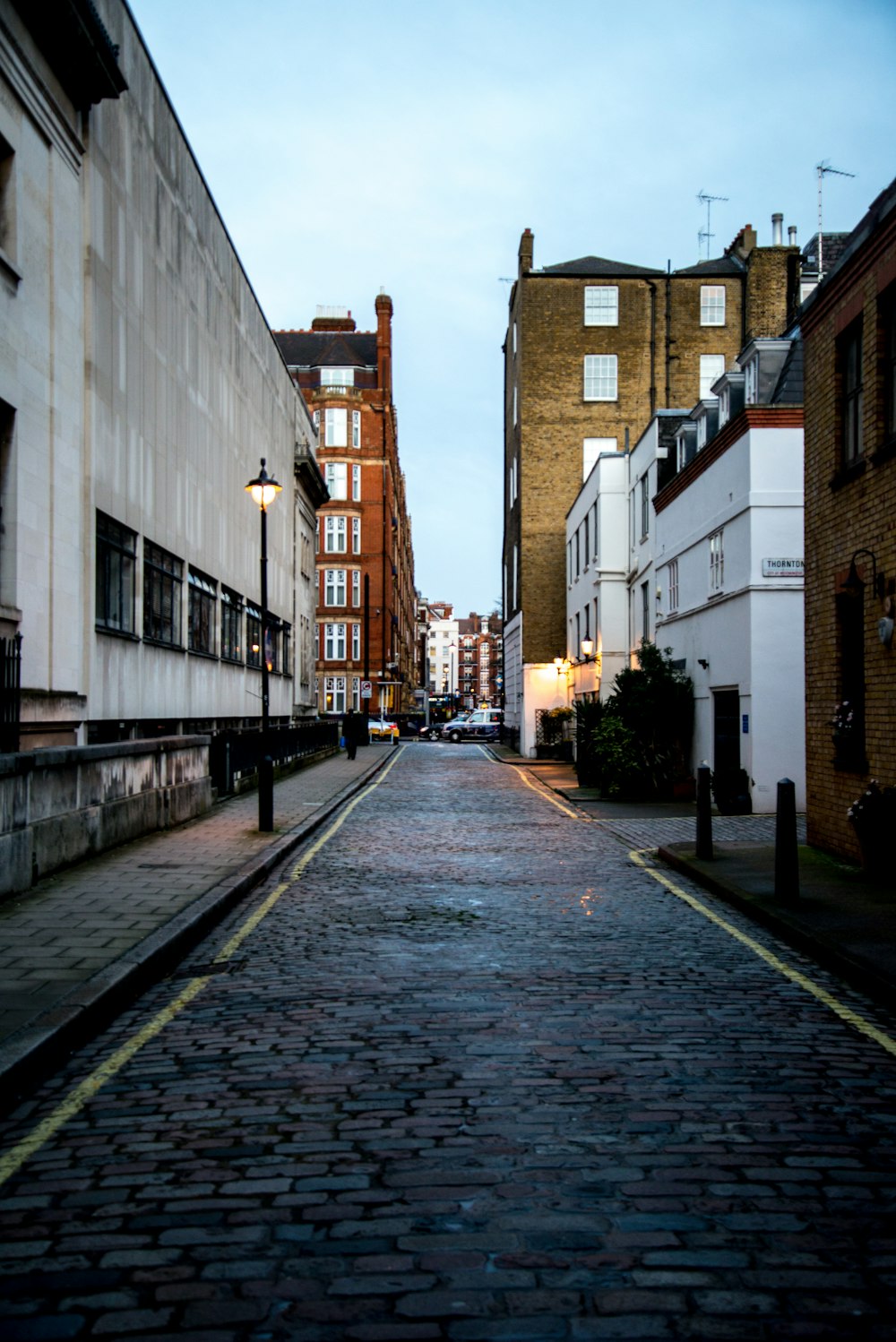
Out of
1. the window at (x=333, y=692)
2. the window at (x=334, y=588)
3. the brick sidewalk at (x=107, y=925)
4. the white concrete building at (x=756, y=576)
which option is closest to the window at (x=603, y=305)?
the white concrete building at (x=756, y=576)

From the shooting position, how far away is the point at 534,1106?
489cm

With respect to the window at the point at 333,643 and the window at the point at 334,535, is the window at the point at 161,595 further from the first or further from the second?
the window at the point at 334,535

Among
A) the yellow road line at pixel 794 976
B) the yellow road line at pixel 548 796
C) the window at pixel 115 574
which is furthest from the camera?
the yellow road line at pixel 548 796

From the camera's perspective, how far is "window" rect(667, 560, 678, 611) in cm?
2589

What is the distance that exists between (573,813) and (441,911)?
10634 millimetres

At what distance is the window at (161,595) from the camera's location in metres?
20.8

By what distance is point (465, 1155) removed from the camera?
4.36m

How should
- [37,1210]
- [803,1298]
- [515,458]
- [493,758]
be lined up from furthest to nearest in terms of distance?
[515,458], [493,758], [37,1210], [803,1298]

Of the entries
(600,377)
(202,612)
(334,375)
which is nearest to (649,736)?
(202,612)

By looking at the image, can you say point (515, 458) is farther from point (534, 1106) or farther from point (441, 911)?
point (534, 1106)

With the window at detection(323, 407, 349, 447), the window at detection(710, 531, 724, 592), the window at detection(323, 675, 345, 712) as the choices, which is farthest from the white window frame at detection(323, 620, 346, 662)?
the window at detection(710, 531, 724, 592)

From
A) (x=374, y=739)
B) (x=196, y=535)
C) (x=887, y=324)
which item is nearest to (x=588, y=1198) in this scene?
(x=887, y=324)

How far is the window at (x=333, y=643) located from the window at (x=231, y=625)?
42.8 m

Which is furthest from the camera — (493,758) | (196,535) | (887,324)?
(493,758)
